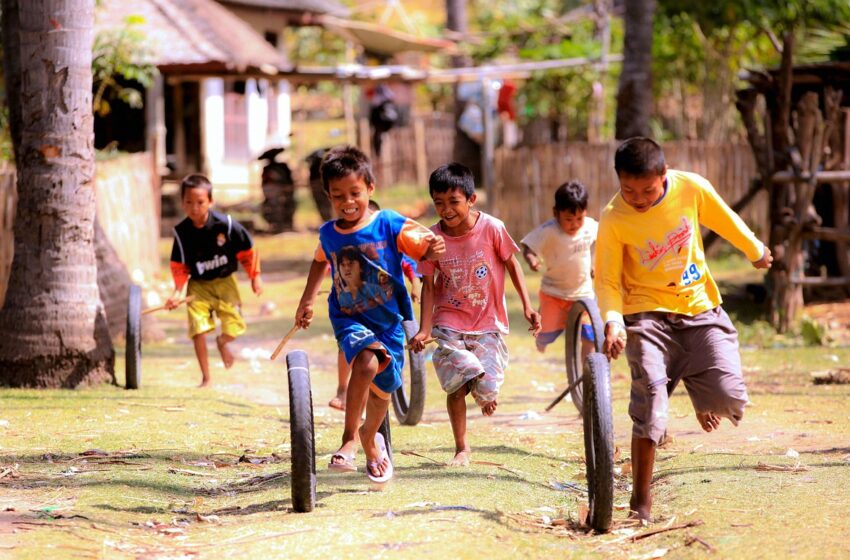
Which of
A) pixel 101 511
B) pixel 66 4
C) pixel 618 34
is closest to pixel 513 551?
pixel 101 511

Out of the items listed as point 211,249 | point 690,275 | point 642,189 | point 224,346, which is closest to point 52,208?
point 211,249

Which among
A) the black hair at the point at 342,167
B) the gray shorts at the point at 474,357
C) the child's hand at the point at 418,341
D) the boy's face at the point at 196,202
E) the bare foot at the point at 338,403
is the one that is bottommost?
the bare foot at the point at 338,403

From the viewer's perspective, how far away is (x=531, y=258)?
28.9ft

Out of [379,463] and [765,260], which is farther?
[379,463]

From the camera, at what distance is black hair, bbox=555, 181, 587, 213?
354 inches

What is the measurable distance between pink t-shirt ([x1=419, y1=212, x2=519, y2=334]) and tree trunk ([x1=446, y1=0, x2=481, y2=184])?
19.8m

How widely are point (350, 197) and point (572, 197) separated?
3.14 meters

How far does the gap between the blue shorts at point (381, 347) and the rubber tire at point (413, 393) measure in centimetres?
106

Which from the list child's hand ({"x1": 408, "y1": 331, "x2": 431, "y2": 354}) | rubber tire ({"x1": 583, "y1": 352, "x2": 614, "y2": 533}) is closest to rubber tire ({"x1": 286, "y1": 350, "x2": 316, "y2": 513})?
child's hand ({"x1": 408, "y1": 331, "x2": 431, "y2": 354})

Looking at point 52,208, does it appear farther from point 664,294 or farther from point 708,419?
point 708,419

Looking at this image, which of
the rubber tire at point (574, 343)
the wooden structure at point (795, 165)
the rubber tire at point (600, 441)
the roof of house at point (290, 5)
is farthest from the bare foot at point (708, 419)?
the roof of house at point (290, 5)

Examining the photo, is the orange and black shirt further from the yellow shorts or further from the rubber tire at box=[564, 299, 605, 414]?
the rubber tire at box=[564, 299, 605, 414]

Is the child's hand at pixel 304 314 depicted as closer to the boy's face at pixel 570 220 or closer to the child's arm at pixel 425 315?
the child's arm at pixel 425 315

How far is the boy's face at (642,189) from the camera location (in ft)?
19.0
